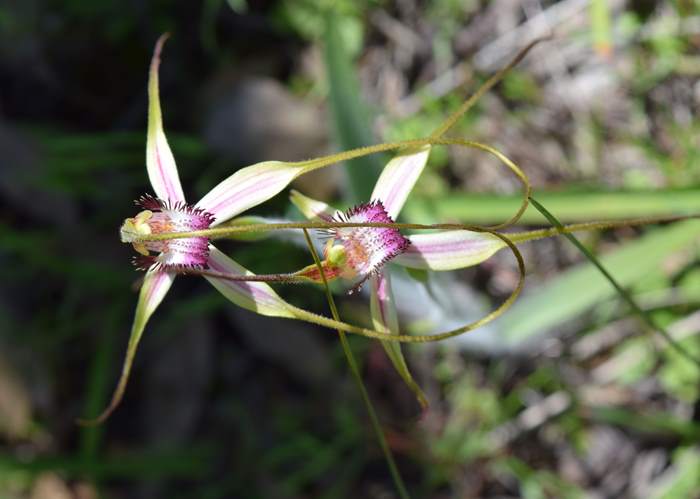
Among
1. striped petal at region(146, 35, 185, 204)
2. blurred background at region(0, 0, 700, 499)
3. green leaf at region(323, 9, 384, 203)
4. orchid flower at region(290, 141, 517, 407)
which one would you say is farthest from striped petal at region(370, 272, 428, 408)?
blurred background at region(0, 0, 700, 499)

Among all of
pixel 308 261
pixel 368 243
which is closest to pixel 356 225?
pixel 368 243

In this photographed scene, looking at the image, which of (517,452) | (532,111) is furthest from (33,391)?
(532,111)

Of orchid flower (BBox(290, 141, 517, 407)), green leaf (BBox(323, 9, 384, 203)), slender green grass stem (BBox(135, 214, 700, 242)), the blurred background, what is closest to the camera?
slender green grass stem (BBox(135, 214, 700, 242))

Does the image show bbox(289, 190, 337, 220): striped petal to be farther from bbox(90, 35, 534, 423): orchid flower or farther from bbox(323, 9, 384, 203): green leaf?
bbox(323, 9, 384, 203): green leaf

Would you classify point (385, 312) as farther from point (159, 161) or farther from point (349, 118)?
point (349, 118)

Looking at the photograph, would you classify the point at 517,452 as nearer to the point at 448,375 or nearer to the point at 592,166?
the point at 448,375

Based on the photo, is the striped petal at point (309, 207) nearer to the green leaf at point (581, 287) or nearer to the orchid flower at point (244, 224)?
the orchid flower at point (244, 224)
